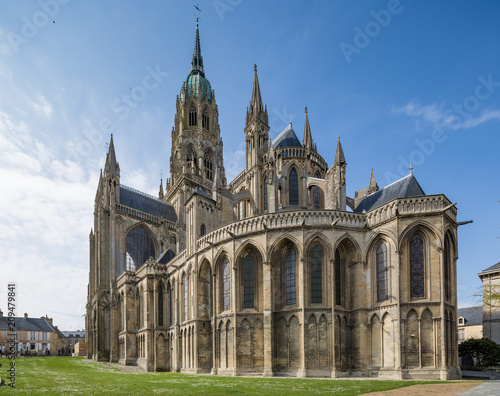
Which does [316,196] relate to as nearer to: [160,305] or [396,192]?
[396,192]

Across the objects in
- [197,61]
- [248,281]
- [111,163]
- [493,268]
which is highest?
[197,61]

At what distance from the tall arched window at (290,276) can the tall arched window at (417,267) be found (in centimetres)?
741

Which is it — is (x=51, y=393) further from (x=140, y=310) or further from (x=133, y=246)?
(x=133, y=246)

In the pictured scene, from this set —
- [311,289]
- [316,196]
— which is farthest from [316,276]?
[316,196]

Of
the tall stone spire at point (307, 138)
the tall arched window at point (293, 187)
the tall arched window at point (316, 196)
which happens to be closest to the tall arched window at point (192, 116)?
the tall stone spire at point (307, 138)

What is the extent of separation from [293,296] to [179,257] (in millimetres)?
13412

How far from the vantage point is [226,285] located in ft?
109

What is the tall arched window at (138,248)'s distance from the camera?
56106 millimetres

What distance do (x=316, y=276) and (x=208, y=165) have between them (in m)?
43.6

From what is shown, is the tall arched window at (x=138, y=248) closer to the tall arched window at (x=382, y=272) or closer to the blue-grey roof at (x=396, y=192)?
the blue-grey roof at (x=396, y=192)

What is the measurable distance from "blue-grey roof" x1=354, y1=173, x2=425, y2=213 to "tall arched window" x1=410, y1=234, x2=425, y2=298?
300 centimetres

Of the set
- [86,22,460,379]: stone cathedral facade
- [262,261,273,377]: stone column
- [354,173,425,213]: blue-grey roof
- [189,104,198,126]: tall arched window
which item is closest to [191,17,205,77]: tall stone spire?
[189,104,198,126]: tall arched window

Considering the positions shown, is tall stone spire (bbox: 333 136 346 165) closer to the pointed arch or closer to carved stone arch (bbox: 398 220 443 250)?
carved stone arch (bbox: 398 220 443 250)

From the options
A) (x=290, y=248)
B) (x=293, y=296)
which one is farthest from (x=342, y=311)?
(x=290, y=248)
